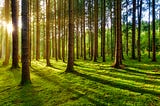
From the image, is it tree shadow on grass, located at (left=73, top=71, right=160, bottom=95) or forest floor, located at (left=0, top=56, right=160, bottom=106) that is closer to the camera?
forest floor, located at (left=0, top=56, right=160, bottom=106)

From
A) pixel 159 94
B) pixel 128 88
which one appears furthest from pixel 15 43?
pixel 159 94

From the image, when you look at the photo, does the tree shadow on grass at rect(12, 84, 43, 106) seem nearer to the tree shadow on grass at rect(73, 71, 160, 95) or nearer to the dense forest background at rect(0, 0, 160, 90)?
the dense forest background at rect(0, 0, 160, 90)

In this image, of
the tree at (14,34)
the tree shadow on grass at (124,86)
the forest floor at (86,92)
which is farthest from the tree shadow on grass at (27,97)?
the tree at (14,34)

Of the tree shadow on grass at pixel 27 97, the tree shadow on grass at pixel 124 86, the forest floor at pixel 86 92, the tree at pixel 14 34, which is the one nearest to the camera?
the forest floor at pixel 86 92

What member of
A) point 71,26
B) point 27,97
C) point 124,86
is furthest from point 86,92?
point 71,26

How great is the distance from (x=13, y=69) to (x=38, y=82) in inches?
274

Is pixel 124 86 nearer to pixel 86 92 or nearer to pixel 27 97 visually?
pixel 86 92

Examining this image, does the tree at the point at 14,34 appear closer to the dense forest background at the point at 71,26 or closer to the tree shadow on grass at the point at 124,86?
the dense forest background at the point at 71,26

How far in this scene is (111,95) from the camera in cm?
1037

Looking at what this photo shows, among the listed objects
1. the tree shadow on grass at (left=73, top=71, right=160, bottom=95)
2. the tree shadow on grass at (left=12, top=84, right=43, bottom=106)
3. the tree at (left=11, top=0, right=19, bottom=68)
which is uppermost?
the tree at (left=11, top=0, right=19, bottom=68)

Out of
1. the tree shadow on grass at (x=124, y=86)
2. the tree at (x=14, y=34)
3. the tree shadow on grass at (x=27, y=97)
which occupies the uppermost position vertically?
the tree at (x=14, y=34)

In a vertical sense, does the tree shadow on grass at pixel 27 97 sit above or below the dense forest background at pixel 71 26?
below

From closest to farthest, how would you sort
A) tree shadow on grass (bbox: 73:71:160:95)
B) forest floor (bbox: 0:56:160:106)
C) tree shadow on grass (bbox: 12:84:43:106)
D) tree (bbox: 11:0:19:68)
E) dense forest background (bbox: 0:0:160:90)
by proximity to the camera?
forest floor (bbox: 0:56:160:106) → tree shadow on grass (bbox: 12:84:43:106) → tree shadow on grass (bbox: 73:71:160:95) → dense forest background (bbox: 0:0:160:90) → tree (bbox: 11:0:19:68)

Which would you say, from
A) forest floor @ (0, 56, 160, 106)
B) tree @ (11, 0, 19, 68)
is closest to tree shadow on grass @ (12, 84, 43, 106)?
forest floor @ (0, 56, 160, 106)
